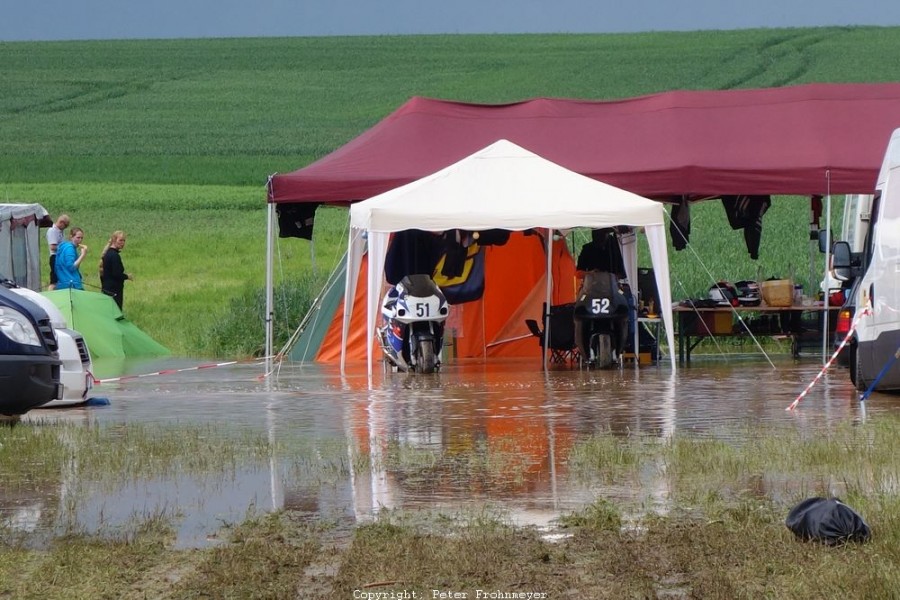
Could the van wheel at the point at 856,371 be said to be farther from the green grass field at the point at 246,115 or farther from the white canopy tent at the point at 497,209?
the green grass field at the point at 246,115

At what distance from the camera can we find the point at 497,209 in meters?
18.7

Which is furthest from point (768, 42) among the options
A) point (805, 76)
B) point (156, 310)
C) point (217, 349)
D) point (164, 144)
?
point (217, 349)

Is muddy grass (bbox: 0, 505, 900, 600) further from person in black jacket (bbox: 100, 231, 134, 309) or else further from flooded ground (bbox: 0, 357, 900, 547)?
person in black jacket (bbox: 100, 231, 134, 309)

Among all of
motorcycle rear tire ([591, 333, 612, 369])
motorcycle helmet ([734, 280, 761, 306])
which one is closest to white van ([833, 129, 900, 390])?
motorcycle rear tire ([591, 333, 612, 369])

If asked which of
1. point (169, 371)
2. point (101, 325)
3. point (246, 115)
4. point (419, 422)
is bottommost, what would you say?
point (169, 371)

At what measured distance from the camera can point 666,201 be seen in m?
21.6

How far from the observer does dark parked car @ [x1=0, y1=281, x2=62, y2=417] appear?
11734 millimetres

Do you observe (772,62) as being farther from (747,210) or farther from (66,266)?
(66,266)

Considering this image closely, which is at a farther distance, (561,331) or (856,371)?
(561,331)

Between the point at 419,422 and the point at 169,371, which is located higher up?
the point at 419,422

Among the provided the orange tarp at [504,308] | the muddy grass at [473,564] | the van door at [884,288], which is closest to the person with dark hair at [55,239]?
the orange tarp at [504,308]

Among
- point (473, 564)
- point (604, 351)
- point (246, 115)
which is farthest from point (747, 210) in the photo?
point (246, 115)

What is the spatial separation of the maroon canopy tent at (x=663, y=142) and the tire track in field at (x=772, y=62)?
41.8 meters

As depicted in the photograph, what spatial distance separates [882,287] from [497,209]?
5.78 meters
